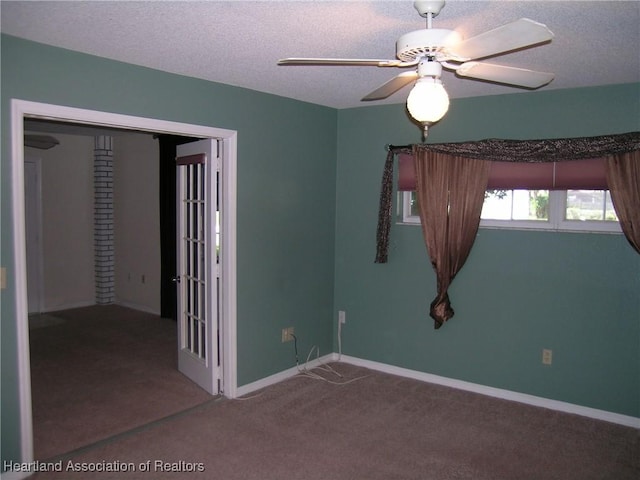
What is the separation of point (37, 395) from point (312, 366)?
2.20 metres

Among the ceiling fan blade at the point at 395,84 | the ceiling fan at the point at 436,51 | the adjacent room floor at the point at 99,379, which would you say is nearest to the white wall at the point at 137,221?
the adjacent room floor at the point at 99,379

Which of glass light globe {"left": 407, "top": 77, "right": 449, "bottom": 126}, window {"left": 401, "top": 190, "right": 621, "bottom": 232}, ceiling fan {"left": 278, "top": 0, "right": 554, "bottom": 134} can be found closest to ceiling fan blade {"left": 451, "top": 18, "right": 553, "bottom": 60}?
ceiling fan {"left": 278, "top": 0, "right": 554, "bottom": 134}

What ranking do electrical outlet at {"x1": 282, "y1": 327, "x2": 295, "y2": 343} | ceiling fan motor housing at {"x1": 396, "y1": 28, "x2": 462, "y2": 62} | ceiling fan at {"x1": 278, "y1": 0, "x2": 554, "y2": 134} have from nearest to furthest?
ceiling fan at {"x1": 278, "y1": 0, "x2": 554, "y2": 134} → ceiling fan motor housing at {"x1": 396, "y1": 28, "x2": 462, "y2": 62} → electrical outlet at {"x1": 282, "y1": 327, "x2": 295, "y2": 343}

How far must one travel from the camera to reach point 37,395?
3.88m

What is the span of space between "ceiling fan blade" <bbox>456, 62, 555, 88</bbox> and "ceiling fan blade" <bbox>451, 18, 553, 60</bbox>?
0.70 feet

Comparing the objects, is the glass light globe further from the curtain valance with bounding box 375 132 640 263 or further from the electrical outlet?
the electrical outlet

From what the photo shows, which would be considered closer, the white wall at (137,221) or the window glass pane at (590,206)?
the window glass pane at (590,206)

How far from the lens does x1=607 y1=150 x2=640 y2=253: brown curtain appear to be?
3.28 m

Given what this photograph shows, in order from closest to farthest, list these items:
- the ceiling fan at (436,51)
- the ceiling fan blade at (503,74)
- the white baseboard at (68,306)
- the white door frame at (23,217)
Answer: the ceiling fan at (436,51), the ceiling fan blade at (503,74), the white door frame at (23,217), the white baseboard at (68,306)

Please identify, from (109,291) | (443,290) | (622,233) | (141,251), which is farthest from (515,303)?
(109,291)

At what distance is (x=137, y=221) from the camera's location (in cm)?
698

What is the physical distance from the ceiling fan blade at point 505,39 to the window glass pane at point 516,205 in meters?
2.16

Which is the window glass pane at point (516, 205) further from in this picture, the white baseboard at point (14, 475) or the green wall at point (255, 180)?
the white baseboard at point (14, 475)

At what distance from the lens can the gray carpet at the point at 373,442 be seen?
9.52ft
